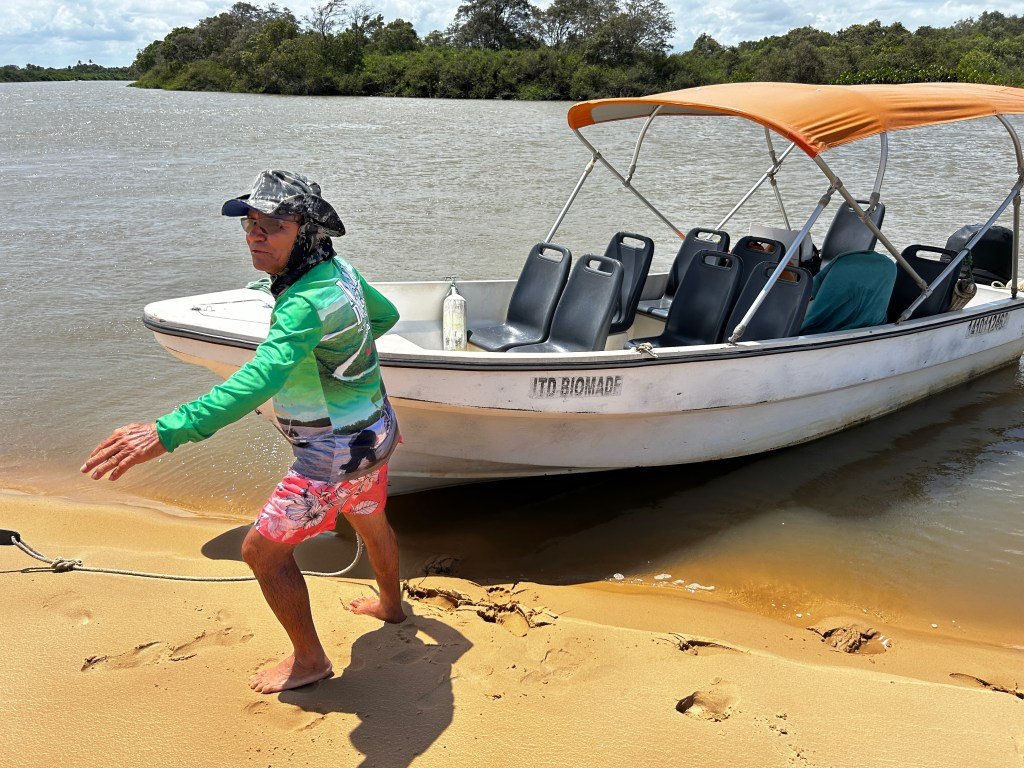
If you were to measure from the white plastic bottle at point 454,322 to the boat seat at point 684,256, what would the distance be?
1.51 metres

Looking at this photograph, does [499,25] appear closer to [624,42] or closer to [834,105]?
[624,42]

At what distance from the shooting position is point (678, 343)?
227 inches

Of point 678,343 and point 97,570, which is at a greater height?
point 678,343

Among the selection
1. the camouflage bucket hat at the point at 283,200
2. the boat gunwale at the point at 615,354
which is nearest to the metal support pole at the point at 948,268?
the boat gunwale at the point at 615,354

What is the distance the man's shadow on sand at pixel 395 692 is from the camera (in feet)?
9.07

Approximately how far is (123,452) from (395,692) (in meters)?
1.31

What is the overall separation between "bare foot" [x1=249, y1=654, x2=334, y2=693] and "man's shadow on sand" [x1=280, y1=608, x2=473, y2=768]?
30 mm

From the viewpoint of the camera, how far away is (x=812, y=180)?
1758 cm

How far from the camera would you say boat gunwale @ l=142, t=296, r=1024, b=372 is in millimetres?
4258

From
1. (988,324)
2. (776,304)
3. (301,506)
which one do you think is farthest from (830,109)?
(301,506)

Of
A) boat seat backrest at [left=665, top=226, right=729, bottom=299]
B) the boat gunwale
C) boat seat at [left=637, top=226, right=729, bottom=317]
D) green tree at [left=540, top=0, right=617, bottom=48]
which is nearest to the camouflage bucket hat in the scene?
the boat gunwale

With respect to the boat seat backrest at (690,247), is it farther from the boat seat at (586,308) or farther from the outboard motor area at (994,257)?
the outboard motor area at (994,257)

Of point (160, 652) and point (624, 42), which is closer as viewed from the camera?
point (160, 652)

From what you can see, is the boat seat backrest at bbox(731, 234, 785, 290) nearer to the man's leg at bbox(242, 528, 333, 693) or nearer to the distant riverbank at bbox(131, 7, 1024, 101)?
the man's leg at bbox(242, 528, 333, 693)
